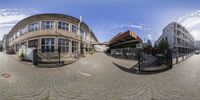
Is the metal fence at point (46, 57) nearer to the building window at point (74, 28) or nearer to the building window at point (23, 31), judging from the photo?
the building window at point (74, 28)

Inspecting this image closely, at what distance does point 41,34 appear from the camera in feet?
43.5

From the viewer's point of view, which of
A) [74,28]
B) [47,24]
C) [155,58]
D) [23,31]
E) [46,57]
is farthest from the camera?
[74,28]

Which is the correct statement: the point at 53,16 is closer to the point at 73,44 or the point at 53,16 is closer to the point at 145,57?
the point at 73,44

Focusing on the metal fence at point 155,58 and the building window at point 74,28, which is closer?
the metal fence at point 155,58

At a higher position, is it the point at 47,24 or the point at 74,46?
the point at 47,24

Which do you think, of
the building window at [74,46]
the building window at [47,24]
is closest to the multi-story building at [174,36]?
the building window at [74,46]

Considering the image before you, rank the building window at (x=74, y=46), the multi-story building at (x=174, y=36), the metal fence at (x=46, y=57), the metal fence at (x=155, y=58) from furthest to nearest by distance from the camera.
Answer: the building window at (x=74, y=46)
the multi-story building at (x=174, y=36)
the metal fence at (x=46, y=57)
the metal fence at (x=155, y=58)

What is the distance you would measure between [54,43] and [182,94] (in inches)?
530

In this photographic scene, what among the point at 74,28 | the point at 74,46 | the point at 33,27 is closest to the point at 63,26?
the point at 74,28

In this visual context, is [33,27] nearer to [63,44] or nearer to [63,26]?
[63,26]

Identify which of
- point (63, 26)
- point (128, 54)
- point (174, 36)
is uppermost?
point (63, 26)

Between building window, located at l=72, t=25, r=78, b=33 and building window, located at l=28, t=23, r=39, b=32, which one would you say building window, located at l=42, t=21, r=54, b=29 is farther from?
building window, located at l=72, t=25, r=78, b=33

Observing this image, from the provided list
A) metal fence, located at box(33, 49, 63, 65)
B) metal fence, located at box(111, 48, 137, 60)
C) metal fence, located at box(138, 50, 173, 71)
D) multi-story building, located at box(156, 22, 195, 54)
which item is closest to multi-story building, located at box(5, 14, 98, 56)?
metal fence, located at box(33, 49, 63, 65)

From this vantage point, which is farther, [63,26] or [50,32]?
[63,26]
